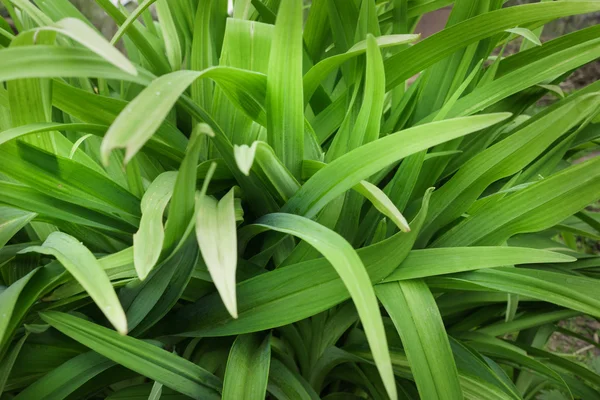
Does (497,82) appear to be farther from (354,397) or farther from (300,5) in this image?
(354,397)

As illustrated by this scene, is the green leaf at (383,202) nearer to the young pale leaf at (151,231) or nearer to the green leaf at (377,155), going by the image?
the green leaf at (377,155)

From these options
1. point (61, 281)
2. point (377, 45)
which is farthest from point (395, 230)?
point (61, 281)

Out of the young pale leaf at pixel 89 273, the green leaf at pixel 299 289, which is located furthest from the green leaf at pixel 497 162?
the young pale leaf at pixel 89 273

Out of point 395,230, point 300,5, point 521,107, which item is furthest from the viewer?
point 521,107

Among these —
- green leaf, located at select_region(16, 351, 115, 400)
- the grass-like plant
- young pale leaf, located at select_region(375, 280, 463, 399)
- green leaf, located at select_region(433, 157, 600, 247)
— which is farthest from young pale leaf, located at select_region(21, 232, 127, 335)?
green leaf, located at select_region(433, 157, 600, 247)

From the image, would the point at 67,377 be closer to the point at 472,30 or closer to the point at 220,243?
the point at 220,243

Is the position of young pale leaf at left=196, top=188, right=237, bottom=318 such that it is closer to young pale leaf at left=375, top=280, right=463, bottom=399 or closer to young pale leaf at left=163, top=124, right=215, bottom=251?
young pale leaf at left=163, top=124, right=215, bottom=251

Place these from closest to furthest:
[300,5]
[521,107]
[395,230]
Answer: [300,5], [395,230], [521,107]
